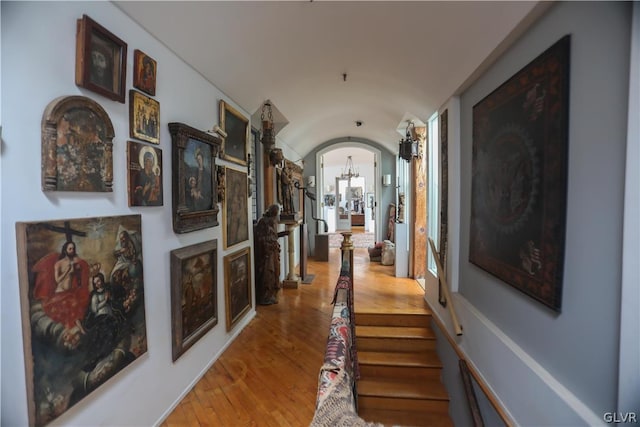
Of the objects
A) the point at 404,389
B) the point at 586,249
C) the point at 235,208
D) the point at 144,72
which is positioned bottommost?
the point at 404,389

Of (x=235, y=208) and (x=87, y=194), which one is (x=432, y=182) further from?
(x=87, y=194)

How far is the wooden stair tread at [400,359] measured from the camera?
2.97m

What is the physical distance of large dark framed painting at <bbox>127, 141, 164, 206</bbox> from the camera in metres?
1.64

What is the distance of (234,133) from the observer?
121 inches

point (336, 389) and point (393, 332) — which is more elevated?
point (336, 389)

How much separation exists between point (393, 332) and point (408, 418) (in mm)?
806

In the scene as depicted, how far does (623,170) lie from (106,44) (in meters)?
2.33

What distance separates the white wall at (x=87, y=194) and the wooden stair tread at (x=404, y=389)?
163 cm

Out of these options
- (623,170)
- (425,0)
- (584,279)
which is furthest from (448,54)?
(584,279)

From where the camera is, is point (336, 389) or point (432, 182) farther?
point (432, 182)

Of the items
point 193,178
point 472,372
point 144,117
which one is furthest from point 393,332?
point 144,117

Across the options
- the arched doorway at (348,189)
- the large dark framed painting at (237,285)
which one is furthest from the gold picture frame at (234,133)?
the arched doorway at (348,189)

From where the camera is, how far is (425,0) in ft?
5.65

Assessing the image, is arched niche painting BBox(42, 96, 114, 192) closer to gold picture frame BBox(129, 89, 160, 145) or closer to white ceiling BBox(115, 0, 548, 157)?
gold picture frame BBox(129, 89, 160, 145)
